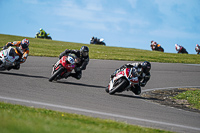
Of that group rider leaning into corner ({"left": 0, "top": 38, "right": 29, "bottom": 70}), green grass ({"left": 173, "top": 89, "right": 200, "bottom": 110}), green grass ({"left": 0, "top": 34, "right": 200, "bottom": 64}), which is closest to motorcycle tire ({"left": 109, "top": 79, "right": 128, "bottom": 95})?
green grass ({"left": 173, "top": 89, "right": 200, "bottom": 110})

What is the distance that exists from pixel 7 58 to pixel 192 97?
7106 millimetres

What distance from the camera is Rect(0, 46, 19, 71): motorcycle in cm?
1392

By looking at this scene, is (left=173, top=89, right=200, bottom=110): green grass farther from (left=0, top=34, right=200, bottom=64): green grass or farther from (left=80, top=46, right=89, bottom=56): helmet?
(left=0, top=34, right=200, bottom=64): green grass

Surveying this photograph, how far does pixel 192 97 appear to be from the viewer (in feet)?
43.4

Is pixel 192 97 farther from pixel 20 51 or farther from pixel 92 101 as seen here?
pixel 20 51

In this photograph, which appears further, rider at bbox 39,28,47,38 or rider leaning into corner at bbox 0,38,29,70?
rider at bbox 39,28,47,38

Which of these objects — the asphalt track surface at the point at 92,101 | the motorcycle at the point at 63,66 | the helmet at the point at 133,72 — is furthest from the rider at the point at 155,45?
the helmet at the point at 133,72

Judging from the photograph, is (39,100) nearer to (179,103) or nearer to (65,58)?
(65,58)

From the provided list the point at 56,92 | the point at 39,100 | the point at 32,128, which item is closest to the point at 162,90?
the point at 56,92

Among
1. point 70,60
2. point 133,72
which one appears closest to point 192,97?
point 133,72

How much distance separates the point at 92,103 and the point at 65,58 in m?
3.42

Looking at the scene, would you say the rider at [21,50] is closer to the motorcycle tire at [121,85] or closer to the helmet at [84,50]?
the helmet at [84,50]

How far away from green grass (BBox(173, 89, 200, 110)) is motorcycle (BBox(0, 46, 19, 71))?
6.39m

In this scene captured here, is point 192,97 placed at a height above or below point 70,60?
below
